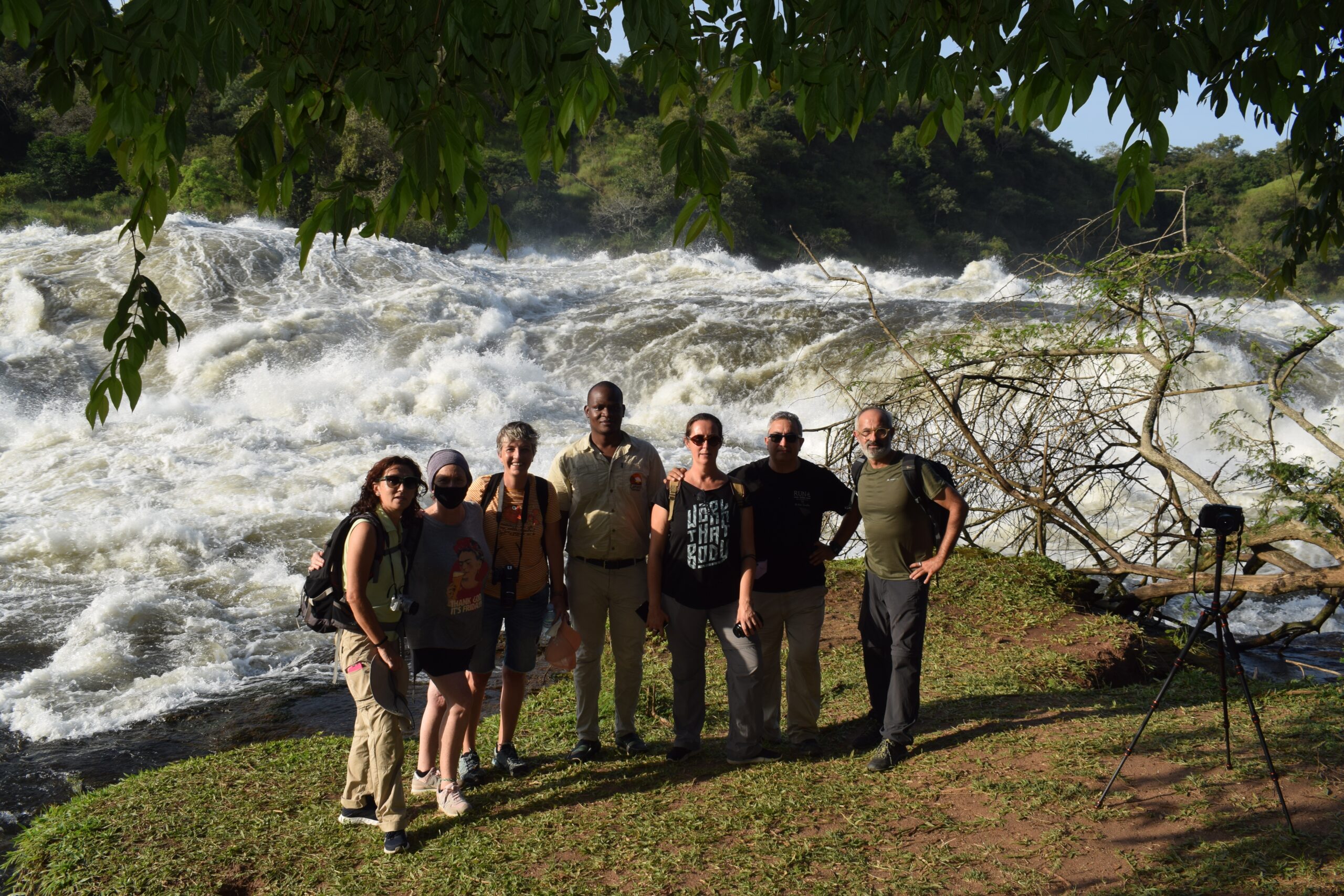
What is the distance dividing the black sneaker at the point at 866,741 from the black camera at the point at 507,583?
178 cm

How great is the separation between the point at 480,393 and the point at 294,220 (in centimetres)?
1820

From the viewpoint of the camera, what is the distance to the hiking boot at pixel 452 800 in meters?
4.50

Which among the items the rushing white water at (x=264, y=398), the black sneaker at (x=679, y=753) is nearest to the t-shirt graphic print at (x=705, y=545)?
the black sneaker at (x=679, y=753)

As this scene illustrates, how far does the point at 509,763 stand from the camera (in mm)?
5008

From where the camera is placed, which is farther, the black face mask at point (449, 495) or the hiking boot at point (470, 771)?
the hiking boot at point (470, 771)

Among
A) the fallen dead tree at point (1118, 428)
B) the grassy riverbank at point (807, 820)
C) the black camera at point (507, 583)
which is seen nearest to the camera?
the grassy riverbank at point (807, 820)

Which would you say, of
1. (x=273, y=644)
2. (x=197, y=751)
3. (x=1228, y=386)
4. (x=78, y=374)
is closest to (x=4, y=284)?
(x=78, y=374)

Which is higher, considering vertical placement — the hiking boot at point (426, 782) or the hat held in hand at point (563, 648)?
the hat held in hand at point (563, 648)

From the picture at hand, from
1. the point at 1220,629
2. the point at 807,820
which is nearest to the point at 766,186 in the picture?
the point at 1220,629

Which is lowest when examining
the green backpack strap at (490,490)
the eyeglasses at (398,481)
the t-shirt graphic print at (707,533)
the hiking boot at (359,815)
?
the hiking boot at (359,815)

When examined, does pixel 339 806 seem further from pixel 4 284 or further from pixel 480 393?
pixel 4 284

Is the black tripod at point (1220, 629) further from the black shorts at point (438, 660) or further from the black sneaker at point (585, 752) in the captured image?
the black shorts at point (438, 660)

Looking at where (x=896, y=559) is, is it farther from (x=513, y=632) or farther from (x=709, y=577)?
(x=513, y=632)

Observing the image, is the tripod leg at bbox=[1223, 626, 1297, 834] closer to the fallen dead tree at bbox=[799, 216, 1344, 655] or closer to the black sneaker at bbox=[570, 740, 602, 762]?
the fallen dead tree at bbox=[799, 216, 1344, 655]
